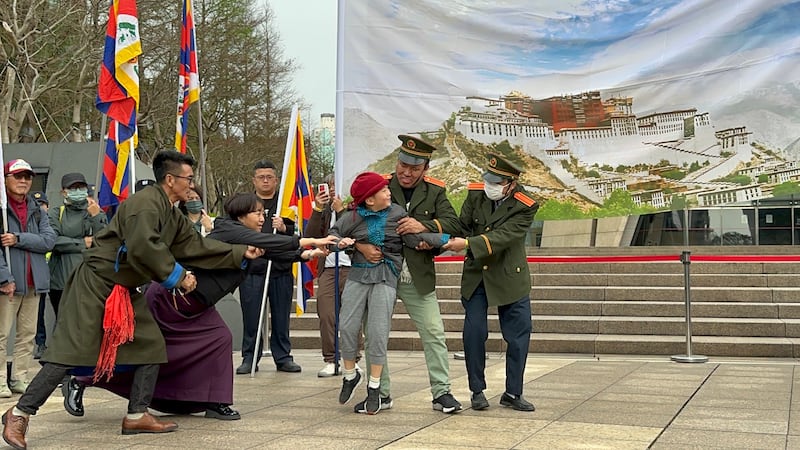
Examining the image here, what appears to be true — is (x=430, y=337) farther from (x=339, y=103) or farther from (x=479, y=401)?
(x=339, y=103)

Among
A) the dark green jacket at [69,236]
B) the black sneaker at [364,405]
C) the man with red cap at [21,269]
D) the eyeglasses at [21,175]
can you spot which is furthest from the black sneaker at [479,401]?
the dark green jacket at [69,236]

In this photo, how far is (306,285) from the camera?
1057 centimetres

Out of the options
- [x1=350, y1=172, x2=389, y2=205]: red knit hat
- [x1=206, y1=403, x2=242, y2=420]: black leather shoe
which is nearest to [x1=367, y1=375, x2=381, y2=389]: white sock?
[x1=206, y1=403, x2=242, y2=420]: black leather shoe

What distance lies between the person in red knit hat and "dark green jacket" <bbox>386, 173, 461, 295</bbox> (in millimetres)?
124

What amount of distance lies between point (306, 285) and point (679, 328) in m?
4.36

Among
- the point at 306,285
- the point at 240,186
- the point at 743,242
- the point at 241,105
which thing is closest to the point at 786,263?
the point at 306,285

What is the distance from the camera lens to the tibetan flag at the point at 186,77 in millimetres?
10984

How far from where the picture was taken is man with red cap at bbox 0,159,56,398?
8.24 meters

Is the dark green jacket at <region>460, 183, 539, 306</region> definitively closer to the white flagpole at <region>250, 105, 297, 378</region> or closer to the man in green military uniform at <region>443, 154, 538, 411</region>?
the man in green military uniform at <region>443, 154, 538, 411</region>

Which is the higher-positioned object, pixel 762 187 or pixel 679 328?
pixel 762 187

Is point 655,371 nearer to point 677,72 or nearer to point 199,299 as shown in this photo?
point 677,72

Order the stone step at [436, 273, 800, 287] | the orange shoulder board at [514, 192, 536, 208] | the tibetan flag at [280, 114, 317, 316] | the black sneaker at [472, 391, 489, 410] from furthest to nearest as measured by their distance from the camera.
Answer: the stone step at [436, 273, 800, 287] → the tibetan flag at [280, 114, 317, 316] → the orange shoulder board at [514, 192, 536, 208] → the black sneaker at [472, 391, 489, 410]

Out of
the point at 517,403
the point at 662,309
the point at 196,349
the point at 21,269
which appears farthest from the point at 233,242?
the point at 662,309

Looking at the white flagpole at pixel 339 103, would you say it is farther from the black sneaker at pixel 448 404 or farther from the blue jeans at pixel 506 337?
the black sneaker at pixel 448 404
